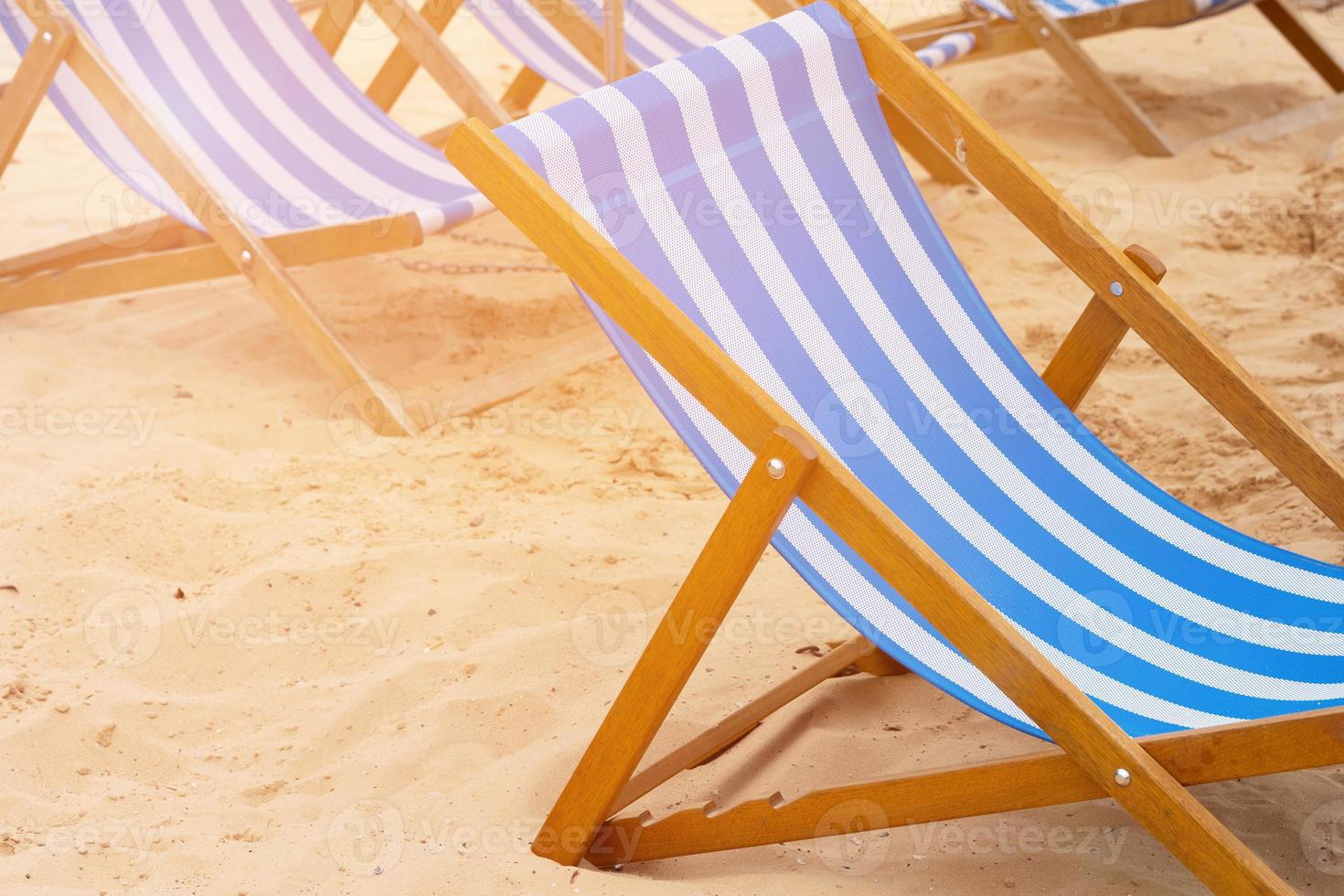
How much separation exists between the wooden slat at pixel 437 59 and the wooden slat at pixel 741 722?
1663 millimetres

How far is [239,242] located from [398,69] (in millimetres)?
1373

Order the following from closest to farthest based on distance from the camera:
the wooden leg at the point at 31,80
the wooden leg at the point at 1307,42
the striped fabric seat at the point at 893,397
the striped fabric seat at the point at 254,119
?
1. the striped fabric seat at the point at 893,397
2. the wooden leg at the point at 31,80
3. the striped fabric seat at the point at 254,119
4. the wooden leg at the point at 1307,42

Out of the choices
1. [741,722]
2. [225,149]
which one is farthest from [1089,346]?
[225,149]

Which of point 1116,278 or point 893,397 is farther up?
point 1116,278

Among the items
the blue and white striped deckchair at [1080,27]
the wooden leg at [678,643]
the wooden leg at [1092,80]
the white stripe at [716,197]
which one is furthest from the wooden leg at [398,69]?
the wooden leg at [678,643]

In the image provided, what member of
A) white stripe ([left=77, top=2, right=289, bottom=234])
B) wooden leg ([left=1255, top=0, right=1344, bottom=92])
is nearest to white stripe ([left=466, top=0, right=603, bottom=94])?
white stripe ([left=77, top=2, right=289, bottom=234])

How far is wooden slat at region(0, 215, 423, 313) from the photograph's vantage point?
2998 mm

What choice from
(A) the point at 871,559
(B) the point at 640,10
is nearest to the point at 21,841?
(A) the point at 871,559

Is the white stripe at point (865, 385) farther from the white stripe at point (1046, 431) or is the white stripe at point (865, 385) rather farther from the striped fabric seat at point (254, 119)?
the striped fabric seat at point (254, 119)

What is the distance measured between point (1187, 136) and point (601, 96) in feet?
11.5

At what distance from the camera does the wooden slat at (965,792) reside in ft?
4.85

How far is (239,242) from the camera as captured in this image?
3068 millimetres

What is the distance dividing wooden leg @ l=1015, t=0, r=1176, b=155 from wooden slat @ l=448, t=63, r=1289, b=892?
3.39 m

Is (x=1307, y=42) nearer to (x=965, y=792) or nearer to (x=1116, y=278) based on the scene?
(x=1116, y=278)
